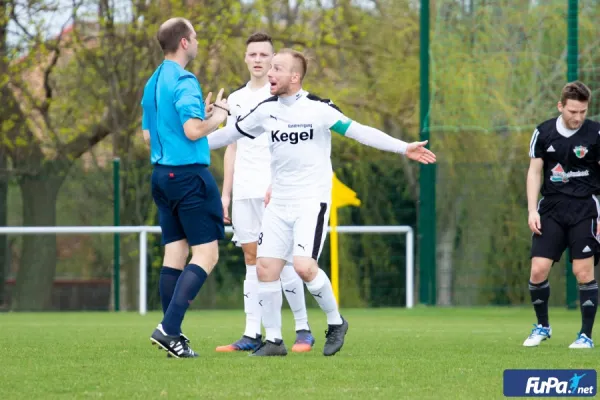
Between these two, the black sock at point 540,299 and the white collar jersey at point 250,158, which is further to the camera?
the black sock at point 540,299

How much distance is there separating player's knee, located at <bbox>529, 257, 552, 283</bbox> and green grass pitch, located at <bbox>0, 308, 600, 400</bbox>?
49 centimetres

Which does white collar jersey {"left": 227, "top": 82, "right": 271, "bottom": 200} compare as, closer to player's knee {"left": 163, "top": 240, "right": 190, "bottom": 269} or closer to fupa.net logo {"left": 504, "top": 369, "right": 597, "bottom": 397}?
player's knee {"left": 163, "top": 240, "right": 190, "bottom": 269}

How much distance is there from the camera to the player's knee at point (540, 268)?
8883 mm

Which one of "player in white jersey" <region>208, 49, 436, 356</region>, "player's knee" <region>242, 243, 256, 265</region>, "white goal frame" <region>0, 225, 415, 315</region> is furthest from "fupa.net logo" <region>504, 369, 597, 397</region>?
"white goal frame" <region>0, 225, 415, 315</region>

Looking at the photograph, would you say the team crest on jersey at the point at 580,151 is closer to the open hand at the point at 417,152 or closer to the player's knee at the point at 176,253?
the open hand at the point at 417,152

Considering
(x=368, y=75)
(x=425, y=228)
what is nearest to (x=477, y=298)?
(x=425, y=228)

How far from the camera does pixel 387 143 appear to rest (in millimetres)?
7629

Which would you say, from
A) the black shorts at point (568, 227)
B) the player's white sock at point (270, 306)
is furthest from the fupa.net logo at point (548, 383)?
the black shorts at point (568, 227)

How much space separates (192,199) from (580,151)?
116 inches

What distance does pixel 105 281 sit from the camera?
17.3 metres

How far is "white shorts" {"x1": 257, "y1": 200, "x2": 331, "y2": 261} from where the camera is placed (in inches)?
300

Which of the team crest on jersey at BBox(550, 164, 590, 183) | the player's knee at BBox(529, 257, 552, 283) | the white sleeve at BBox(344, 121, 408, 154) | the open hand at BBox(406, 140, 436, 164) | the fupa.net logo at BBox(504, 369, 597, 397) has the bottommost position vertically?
the fupa.net logo at BBox(504, 369, 597, 397)

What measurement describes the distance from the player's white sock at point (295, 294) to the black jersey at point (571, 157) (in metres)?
1.99

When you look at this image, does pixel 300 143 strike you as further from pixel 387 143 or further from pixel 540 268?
pixel 540 268
